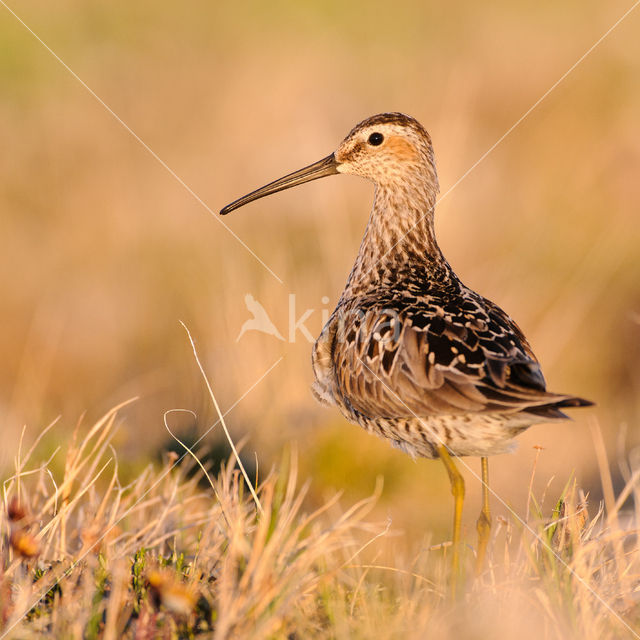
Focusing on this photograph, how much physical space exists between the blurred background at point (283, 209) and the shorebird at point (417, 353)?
228 cm

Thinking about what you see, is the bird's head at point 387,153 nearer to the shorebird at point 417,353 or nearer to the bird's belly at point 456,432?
the shorebird at point 417,353

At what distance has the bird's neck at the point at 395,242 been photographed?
523cm

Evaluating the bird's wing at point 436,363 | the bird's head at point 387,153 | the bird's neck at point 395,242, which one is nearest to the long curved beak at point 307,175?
the bird's head at point 387,153

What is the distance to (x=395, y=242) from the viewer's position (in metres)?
5.36

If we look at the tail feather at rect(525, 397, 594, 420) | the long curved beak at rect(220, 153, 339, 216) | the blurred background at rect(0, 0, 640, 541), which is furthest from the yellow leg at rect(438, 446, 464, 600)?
the blurred background at rect(0, 0, 640, 541)

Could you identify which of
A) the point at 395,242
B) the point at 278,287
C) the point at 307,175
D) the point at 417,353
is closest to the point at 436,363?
the point at 417,353

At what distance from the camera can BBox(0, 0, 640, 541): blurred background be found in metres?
8.04

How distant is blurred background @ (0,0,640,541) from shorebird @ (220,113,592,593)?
2.28 metres

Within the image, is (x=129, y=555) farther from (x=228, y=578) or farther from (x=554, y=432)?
(x=554, y=432)

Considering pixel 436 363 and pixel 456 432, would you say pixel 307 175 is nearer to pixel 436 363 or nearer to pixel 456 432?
pixel 436 363

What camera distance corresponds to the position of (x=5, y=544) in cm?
371

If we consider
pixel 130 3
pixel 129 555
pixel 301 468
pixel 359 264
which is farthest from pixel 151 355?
pixel 130 3

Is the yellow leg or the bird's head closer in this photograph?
the yellow leg

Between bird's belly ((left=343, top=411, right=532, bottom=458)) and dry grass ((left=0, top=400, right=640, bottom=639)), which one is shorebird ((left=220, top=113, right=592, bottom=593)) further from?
Answer: dry grass ((left=0, top=400, right=640, bottom=639))
